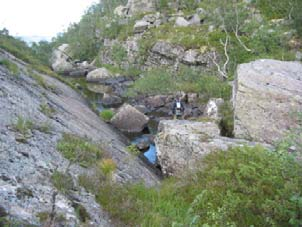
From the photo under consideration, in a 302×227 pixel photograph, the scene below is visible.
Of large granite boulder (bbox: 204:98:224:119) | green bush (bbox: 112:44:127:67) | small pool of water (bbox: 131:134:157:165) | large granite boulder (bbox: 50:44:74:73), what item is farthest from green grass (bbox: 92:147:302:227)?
large granite boulder (bbox: 50:44:74:73)

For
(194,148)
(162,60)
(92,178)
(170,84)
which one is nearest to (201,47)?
(162,60)

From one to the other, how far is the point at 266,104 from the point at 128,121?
13361 mm

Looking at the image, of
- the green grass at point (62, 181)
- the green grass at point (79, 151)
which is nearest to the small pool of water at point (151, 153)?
the green grass at point (79, 151)

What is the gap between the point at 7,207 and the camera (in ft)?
19.4

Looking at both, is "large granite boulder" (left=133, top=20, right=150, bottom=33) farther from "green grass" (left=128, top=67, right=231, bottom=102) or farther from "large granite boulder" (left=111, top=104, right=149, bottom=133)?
"large granite boulder" (left=111, top=104, right=149, bottom=133)

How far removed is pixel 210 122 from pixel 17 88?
8.45 metres

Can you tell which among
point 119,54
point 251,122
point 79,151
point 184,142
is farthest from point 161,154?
point 119,54

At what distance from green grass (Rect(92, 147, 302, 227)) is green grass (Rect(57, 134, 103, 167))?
4.04 ft

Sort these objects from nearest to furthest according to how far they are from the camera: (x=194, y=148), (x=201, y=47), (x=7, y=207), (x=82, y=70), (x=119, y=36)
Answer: (x=7, y=207)
(x=194, y=148)
(x=201, y=47)
(x=82, y=70)
(x=119, y=36)

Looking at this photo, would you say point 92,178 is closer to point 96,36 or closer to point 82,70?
point 82,70

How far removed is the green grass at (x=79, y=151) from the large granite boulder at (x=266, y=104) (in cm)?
792

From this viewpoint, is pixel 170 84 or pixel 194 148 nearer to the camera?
pixel 194 148

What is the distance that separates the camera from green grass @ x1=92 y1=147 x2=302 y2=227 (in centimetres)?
648

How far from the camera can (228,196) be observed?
23.7ft
